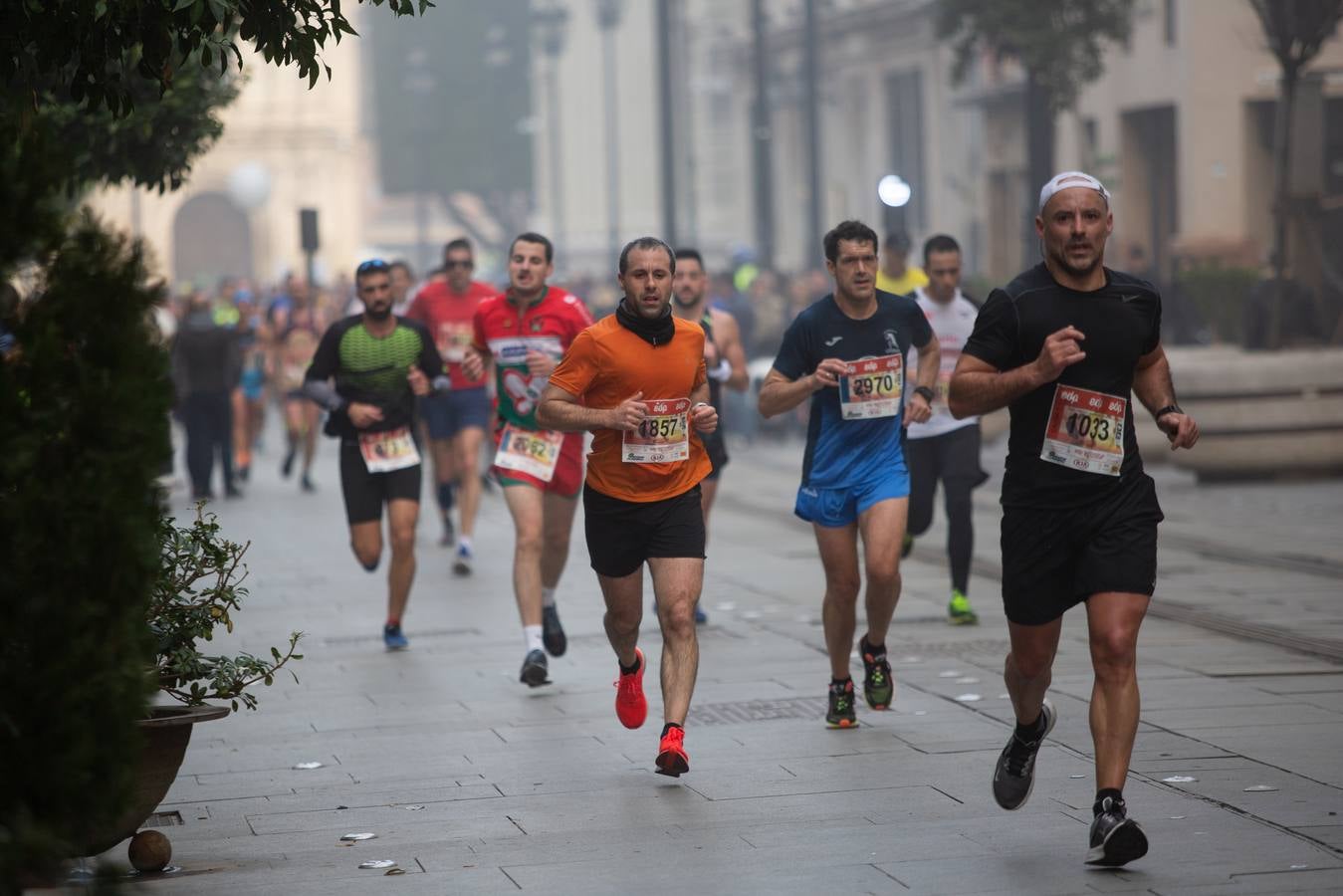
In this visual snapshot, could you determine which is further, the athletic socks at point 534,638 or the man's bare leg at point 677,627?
the athletic socks at point 534,638

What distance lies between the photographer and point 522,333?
1082 centimetres

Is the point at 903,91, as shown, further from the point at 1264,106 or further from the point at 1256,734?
the point at 1256,734

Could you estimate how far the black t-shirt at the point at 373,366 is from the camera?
11.4m

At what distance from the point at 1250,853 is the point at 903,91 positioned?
Result: 153 feet

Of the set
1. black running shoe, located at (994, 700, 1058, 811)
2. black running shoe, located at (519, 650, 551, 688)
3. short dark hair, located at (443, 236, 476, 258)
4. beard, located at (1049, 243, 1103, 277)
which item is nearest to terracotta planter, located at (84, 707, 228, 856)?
black running shoe, located at (994, 700, 1058, 811)

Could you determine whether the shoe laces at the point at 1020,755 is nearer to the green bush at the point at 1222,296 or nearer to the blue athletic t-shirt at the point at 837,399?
the blue athletic t-shirt at the point at 837,399

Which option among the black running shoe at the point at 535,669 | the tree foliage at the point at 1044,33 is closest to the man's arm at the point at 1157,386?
the black running shoe at the point at 535,669

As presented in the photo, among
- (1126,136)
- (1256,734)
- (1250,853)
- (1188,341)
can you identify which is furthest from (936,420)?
(1126,136)

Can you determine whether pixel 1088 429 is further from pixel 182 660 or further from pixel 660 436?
pixel 182 660

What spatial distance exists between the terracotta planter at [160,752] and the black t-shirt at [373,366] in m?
5.09

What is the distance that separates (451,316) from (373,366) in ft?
12.4

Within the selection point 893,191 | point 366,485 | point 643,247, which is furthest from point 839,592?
point 893,191

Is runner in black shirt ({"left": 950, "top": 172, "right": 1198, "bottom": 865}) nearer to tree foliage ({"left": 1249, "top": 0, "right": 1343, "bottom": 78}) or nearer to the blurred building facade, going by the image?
tree foliage ({"left": 1249, "top": 0, "right": 1343, "bottom": 78})

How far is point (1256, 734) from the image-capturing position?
8.09 m
